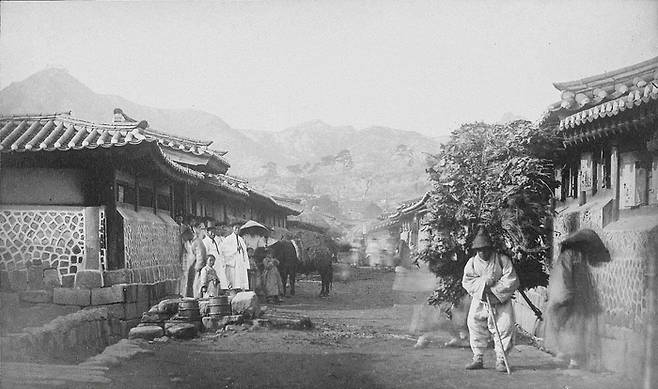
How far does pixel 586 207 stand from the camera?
6469mm

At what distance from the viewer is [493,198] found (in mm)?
6160

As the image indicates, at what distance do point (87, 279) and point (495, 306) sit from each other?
171 inches

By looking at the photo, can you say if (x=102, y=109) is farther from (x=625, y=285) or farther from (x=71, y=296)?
(x=625, y=285)

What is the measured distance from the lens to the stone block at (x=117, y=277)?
21.7 feet

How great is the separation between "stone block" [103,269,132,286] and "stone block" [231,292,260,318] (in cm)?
159

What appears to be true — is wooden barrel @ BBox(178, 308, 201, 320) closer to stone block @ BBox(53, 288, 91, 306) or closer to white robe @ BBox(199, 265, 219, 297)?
white robe @ BBox(199, 265, 219, 297)

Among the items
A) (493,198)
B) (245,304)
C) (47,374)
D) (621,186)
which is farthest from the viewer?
(245,304)

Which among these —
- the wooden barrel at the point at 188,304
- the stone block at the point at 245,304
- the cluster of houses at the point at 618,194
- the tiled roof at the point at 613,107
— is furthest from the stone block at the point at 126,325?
the tiled roof at the point at 613,107

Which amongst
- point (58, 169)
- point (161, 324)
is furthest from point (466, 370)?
point (58, 169)

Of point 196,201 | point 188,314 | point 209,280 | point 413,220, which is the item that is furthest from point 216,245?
point 413,220

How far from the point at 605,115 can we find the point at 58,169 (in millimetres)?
5836

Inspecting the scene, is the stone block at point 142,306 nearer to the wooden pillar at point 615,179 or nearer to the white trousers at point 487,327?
the white trousers at point 487,327

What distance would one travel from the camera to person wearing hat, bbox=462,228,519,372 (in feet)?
18.1

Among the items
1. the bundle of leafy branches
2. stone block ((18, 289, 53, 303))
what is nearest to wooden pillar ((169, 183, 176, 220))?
stone block ((18, 289, 53, 303))
